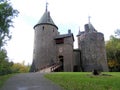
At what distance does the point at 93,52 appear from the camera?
4109 centimetres

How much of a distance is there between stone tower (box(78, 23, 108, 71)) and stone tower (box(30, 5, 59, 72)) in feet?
20.5

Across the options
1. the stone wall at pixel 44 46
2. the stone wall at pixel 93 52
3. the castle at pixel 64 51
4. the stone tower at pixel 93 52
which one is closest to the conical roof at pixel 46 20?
the castle at pixel 64 51

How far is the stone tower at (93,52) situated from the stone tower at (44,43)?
20.5 ft

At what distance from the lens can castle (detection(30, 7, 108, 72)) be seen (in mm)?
39344

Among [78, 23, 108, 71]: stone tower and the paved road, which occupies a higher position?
[78, 23, 108, 71]: stone tower

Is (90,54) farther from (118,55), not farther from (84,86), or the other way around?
(84,86)

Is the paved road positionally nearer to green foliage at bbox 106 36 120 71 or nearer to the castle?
the castle

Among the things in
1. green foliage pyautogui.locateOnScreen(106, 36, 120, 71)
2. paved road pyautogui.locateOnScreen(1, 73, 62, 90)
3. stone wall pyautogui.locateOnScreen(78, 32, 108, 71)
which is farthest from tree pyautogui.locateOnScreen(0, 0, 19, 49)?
green foliage pyautogui.locateOnScreen(106, 36, 120, 71)

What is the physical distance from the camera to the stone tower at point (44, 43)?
39.3 meters

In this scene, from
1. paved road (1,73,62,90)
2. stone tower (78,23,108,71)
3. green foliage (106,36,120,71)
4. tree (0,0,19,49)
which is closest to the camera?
paved road (1,73,62,90)

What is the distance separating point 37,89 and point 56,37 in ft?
95.4

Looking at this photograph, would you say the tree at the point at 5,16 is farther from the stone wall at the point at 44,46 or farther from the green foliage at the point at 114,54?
the green foliage at the point at 114,54

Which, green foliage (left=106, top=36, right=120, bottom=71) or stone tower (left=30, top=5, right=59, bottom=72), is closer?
stone tower (left=30, top=5, right=59, bottom=72)

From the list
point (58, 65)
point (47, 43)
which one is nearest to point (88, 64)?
point (58, 65)
